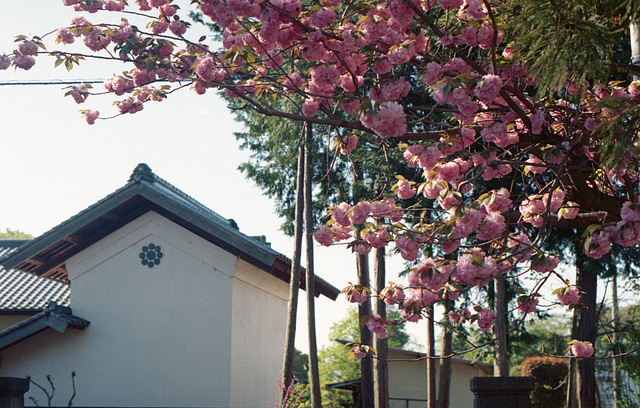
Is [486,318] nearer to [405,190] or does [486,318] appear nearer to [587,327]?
[405,190]

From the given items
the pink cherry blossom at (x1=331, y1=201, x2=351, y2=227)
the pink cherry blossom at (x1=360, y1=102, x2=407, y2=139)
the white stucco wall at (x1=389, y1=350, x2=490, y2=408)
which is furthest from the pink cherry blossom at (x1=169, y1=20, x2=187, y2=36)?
the white stucco wall at (x1=389, y1=350, x2=490, y2=408)

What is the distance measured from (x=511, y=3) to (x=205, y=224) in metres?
8.56

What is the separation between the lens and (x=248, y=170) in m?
20.0

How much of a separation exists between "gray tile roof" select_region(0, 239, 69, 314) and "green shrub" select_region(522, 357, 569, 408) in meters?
15.1

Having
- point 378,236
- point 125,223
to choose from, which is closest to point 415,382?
point 125,223

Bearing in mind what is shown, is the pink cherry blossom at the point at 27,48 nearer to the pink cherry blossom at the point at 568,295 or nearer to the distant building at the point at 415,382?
the pink cherry blossom at the point at 568,295

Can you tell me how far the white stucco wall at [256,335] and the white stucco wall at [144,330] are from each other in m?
0.44

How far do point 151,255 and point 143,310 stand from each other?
1.15 meters

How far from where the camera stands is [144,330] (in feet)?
43.8

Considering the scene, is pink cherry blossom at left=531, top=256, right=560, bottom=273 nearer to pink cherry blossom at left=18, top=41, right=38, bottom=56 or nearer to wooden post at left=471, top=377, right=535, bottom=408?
wooden post at left=471, top=377, right=535, bottom=408

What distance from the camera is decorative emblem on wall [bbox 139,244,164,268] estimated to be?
13.6 m

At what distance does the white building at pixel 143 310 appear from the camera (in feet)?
42.2

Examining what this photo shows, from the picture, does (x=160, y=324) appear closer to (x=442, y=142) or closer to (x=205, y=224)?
(x=205, y=224)

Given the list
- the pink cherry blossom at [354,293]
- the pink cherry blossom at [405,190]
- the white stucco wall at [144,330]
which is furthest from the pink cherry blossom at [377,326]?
the white stucco wall at [144,330]
